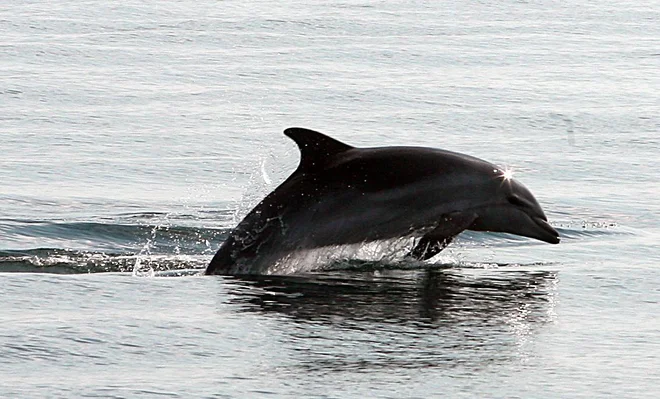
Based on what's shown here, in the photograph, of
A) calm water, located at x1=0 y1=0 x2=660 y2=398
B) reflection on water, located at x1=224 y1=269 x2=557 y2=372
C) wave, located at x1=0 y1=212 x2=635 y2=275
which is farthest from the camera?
wave, located at x1=0 y1=212 x2=635 y2=275

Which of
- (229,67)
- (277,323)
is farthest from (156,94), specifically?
(277,323)

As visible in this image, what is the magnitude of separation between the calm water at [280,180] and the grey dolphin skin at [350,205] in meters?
0.23

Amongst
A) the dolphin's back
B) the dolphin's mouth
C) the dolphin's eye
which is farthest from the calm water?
the dolphin's eye

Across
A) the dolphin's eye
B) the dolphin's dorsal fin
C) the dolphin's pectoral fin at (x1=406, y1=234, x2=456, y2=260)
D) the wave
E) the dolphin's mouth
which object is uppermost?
the dolphin's dorsal fin

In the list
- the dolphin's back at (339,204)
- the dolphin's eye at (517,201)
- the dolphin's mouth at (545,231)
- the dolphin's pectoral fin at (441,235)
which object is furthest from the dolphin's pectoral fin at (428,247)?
the dolphin's mouth at (545,231)

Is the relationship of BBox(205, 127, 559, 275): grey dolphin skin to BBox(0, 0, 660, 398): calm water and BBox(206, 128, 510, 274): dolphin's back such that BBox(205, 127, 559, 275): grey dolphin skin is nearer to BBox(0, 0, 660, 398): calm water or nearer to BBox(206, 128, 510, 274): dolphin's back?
BBox(206, 128, 510, 274): dolphin's back

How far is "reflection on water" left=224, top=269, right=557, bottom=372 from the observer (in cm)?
795

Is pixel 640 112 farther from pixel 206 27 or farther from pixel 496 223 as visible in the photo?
pixel 206 27

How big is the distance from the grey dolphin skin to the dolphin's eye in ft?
1.24

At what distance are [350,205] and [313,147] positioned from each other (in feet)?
1.44

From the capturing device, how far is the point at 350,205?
10.5 m

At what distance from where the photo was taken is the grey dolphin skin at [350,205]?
34.1 feet

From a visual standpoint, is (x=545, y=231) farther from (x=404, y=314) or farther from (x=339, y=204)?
(x=404, y=314)

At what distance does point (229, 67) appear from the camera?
69.4ft
